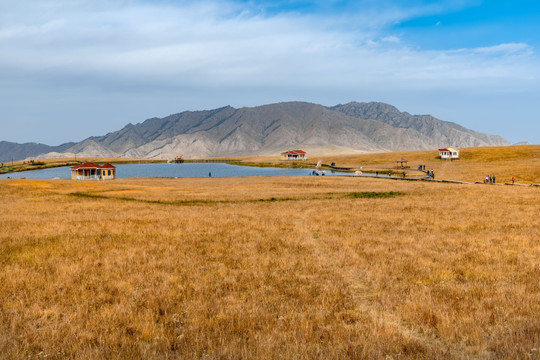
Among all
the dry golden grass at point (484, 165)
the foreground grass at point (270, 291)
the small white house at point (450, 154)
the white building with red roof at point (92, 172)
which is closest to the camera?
the foreground grass at point (270, 291)

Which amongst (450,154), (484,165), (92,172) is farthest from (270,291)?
(450,154)

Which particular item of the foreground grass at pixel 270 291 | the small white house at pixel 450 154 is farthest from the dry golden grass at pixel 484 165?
the foreground grass at pixel 270 291

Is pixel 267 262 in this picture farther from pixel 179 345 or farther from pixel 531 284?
pixel 531 284

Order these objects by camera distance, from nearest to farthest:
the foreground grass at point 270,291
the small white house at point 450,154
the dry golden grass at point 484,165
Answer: the foreground grass at point 270,291 → the dry golden grass at point 484,165 → the small white house at point 450,154

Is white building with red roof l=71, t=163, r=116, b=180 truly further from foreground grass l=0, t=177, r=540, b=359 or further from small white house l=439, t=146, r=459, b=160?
small white house l=439, t=146, r=459, b=160

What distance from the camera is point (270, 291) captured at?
1164 cm

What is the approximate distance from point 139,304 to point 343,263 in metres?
8.21

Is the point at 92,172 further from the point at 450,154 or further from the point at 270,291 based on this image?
the point at 450,154

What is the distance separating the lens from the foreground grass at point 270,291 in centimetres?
797

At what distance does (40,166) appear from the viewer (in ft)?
650

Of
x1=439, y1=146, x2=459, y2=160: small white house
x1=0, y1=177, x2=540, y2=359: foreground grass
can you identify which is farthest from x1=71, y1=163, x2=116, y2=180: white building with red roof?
x1=439, y1=146, x2=459, y2=160: small white house

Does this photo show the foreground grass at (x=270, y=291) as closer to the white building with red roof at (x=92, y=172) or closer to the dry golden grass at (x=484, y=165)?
the dry golden grass at (x=484, y=165)

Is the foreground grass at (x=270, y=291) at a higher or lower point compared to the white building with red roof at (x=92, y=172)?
lower

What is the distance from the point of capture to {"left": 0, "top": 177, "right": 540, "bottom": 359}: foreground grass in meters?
7.97
